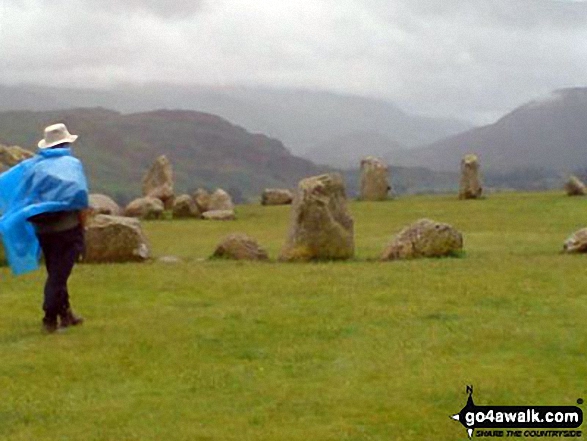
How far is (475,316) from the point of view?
587 inches

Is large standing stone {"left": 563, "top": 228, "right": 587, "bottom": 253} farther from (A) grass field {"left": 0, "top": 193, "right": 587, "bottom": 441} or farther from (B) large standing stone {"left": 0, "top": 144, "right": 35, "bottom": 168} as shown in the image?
(B) large standing stone {"left": 0, "top": 144, "right": 35, "bottom": 168}

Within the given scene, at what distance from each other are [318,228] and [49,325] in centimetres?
1010

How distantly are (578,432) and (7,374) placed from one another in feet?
21.8

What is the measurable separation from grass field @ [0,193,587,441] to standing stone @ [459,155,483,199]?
2431cm

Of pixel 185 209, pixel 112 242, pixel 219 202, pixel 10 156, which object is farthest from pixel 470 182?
pixel 112 242

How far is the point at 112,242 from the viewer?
23.4m

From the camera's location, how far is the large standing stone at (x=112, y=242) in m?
23.3

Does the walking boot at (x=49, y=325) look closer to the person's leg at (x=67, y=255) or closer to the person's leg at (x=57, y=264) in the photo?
the person's leg at (x=57, y=264)

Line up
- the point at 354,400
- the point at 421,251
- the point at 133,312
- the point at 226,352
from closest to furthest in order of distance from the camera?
the point at 354,400 → the point at 226,352 → the point at 133,312 → the point at 421,251

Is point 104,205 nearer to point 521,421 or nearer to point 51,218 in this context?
point 51,218

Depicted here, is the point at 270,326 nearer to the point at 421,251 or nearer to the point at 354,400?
the point at 354,400

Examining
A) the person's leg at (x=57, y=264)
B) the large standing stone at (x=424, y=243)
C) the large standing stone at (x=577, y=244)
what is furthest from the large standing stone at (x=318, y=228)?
the person's leg at (x=57, y=264)

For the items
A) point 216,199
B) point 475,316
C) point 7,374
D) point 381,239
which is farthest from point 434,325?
point 216,199

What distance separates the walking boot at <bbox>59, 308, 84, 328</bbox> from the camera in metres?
14.7
